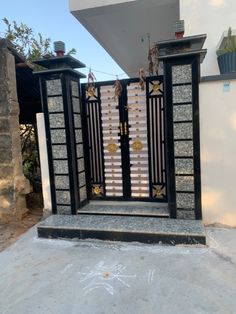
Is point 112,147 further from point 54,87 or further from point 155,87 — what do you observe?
point 54,87

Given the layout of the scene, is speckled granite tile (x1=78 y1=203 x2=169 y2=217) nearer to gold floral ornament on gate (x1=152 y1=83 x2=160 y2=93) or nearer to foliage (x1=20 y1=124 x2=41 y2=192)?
gold floral ornament on gate (x1=152 y1=83 x2=160 y2=93)

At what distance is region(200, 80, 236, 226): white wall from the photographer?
3004 millimetres

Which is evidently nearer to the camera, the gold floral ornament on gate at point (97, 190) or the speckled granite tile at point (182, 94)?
the speckled granite tile at point (182, 94)

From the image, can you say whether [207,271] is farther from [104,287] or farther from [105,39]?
[105,39]

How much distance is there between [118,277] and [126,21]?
16.1ft

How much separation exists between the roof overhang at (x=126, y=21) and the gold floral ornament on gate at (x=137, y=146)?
2498 mm

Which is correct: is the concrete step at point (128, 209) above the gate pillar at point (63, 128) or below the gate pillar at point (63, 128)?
below

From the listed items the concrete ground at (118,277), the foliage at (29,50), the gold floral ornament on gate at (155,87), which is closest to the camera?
the concrete ground at (118,277)

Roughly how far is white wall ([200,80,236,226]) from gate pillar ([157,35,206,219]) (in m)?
0.14

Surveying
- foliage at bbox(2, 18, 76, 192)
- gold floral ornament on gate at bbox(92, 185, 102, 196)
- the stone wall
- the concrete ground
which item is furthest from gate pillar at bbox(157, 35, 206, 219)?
foliage at bbox(2, 18, 76, 192)

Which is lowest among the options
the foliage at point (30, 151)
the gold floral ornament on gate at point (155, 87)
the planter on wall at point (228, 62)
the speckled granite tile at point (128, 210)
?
the speckled granite tile at point (128, 210)

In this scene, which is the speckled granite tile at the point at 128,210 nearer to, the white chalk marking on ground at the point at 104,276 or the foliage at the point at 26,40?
the white chalk marking on ground at the point at 104,276

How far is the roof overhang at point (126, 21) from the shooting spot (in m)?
4.46

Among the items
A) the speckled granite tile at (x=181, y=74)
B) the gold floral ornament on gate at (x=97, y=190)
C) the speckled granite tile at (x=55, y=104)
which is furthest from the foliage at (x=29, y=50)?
the speckled granite tile at (x=181, y=74)
